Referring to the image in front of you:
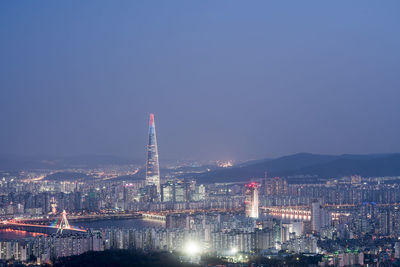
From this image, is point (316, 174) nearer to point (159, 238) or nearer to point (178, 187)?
point (178, 187)

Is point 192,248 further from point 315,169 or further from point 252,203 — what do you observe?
point 315,169

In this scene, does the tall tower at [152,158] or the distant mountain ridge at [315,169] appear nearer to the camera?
the tall tower at [152,158]

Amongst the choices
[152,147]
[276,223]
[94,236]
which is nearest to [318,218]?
[276,223]

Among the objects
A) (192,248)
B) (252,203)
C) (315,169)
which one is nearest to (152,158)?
(252,203)

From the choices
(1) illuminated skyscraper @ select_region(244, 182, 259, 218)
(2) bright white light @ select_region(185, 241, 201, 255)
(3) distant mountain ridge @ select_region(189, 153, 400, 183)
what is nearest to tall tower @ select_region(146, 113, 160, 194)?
(3) distant mountain ridge @ select_region(189, 153, 400, 183)

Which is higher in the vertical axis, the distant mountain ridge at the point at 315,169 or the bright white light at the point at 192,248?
the distant mountain ridge at the point at 315,169

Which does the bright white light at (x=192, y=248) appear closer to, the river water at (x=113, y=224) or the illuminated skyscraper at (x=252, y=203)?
the river water at (x=113, y=224)

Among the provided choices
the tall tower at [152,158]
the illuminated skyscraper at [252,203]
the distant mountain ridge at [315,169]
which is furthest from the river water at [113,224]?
the distant mountain ridge at [315,169]
